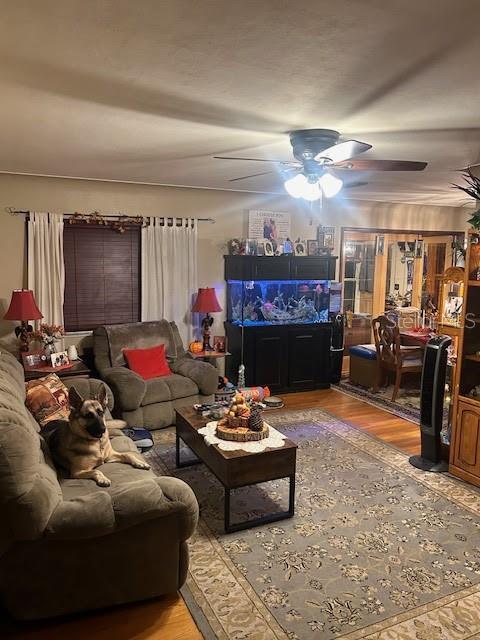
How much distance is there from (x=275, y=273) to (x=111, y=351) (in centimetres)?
215

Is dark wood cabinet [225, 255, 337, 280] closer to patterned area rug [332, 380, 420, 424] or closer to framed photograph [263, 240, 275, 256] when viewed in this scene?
framed photograph [263, 240, 275, 256]

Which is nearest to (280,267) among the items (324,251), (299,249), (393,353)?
(299,249)

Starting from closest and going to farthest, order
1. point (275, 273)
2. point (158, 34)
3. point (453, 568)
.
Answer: point (158, 34) < point (453, 568) < point (275, 273)

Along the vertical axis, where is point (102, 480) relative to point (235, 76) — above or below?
below

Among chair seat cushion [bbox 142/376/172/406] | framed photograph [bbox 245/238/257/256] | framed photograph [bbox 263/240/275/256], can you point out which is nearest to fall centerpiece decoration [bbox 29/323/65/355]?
chair seat cushion [bbox 142/376/172/406]

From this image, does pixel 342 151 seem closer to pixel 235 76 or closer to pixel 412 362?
pixel 235 76

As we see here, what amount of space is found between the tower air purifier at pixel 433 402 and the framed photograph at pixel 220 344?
2.47 metres

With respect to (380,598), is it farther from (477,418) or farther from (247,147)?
(247,147)

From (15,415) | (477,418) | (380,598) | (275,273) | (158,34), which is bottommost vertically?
(380,598)

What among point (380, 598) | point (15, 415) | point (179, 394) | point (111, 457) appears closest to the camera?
point (15, 415)

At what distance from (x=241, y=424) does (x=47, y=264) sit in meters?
2.98

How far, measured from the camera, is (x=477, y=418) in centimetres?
358

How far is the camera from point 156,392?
4.63 meters

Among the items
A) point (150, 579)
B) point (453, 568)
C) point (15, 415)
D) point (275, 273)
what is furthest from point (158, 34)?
point (275, 273)
